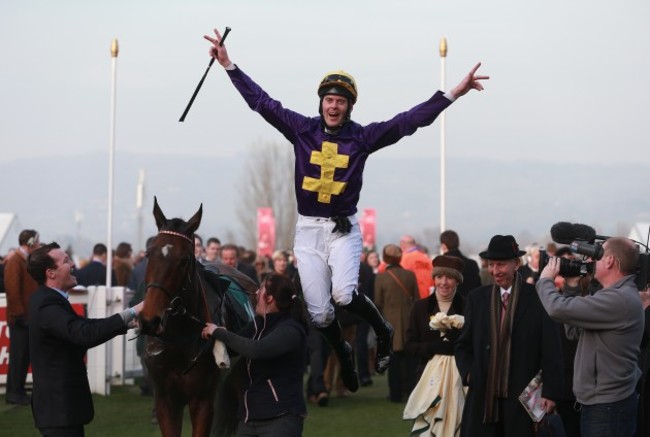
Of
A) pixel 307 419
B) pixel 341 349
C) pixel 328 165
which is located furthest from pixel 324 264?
pixel 307 419

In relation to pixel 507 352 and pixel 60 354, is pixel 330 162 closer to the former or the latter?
pixel 507 352

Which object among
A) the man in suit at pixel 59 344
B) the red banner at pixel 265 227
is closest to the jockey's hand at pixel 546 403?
the man in suit at pixel 59 344

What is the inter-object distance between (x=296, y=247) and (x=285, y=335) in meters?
1.04

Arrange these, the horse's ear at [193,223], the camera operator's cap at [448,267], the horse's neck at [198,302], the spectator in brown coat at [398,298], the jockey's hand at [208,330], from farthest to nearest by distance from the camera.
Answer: the spectator in brown coat at [398,298] < the camera operator's cap at [448,267] < the horse's neck at [198,302] < the horse's ear at [193,223] < the jockey's hand at [208,330]

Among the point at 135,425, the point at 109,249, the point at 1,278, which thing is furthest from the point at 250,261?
the point at 135,425

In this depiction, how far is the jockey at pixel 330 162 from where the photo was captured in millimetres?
7625

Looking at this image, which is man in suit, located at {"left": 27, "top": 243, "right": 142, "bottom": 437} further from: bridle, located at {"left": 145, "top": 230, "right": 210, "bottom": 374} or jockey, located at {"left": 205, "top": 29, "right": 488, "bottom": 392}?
jockey, located at {"left": 205, "top": 29, "right": 488, "bottom": 392}

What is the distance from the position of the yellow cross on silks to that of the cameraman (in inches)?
60.6

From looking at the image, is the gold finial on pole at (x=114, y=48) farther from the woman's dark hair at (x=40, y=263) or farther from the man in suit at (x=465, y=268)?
→ the woman's dark hair at (x=40, y=263)

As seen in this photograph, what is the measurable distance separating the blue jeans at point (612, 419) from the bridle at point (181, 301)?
2468mm

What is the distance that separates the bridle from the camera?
23.1 feet

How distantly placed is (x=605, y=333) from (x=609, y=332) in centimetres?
2

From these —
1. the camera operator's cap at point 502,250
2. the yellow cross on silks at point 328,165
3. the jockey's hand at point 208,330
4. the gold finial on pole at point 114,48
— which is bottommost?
the jockey's hand at point 208,330

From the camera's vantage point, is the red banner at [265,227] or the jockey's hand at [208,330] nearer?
the jockey's hand at [208,330]
